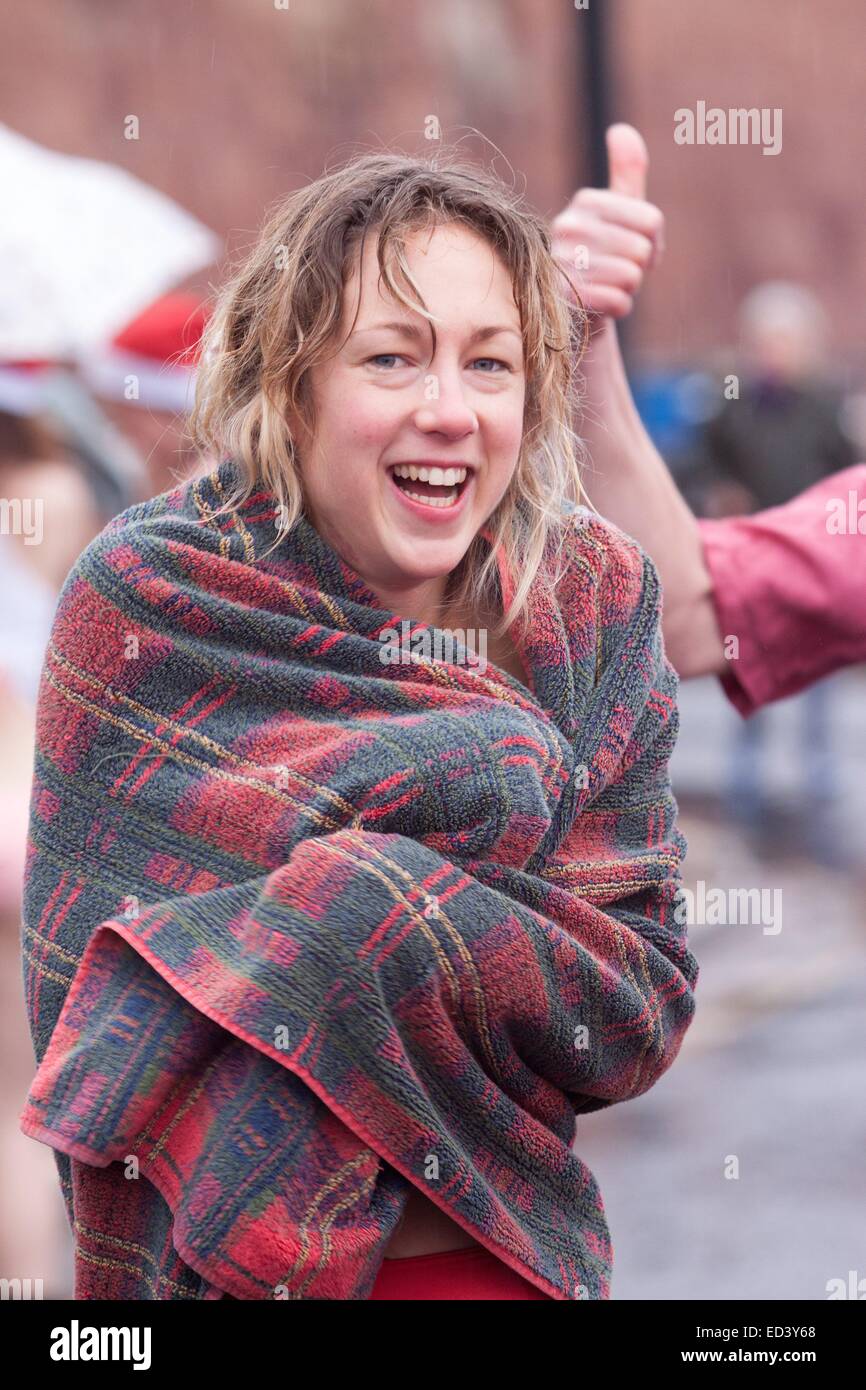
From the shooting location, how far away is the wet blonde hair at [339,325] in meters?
1.93

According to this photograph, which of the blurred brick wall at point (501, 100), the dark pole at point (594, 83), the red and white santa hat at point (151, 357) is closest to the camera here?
the red and white santa hat at point (151, 357)

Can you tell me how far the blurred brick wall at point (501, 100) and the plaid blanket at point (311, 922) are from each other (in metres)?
7.59

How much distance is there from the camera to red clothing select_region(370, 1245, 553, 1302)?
1883mm

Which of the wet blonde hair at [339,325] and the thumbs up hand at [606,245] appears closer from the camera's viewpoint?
the wet blonde hair at [339,325]

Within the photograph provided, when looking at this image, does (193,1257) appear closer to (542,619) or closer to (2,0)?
(542,619)

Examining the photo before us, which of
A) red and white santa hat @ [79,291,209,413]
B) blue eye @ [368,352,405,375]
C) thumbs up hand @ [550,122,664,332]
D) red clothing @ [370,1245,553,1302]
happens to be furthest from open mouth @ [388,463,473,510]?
red and white santa hat @ [79,291,209,413]

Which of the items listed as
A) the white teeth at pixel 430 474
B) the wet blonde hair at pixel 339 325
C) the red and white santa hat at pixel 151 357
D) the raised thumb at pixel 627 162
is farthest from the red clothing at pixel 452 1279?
the red and white santa hat at pixel 151 357

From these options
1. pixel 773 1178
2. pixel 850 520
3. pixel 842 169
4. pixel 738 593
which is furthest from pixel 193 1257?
pixel 842 169

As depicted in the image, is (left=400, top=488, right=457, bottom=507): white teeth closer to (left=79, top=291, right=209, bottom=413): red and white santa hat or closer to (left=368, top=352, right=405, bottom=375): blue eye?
(left=368, top=352, right=405, bottom=375): blue eye

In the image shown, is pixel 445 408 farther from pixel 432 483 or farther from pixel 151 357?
pixel 151 357

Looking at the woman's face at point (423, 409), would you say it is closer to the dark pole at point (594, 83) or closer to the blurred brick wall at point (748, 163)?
the dark pole at point (594, 83)

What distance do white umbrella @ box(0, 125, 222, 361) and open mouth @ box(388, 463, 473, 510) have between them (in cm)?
238

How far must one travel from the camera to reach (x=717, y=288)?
41.7 feet

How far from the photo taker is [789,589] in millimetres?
2500
